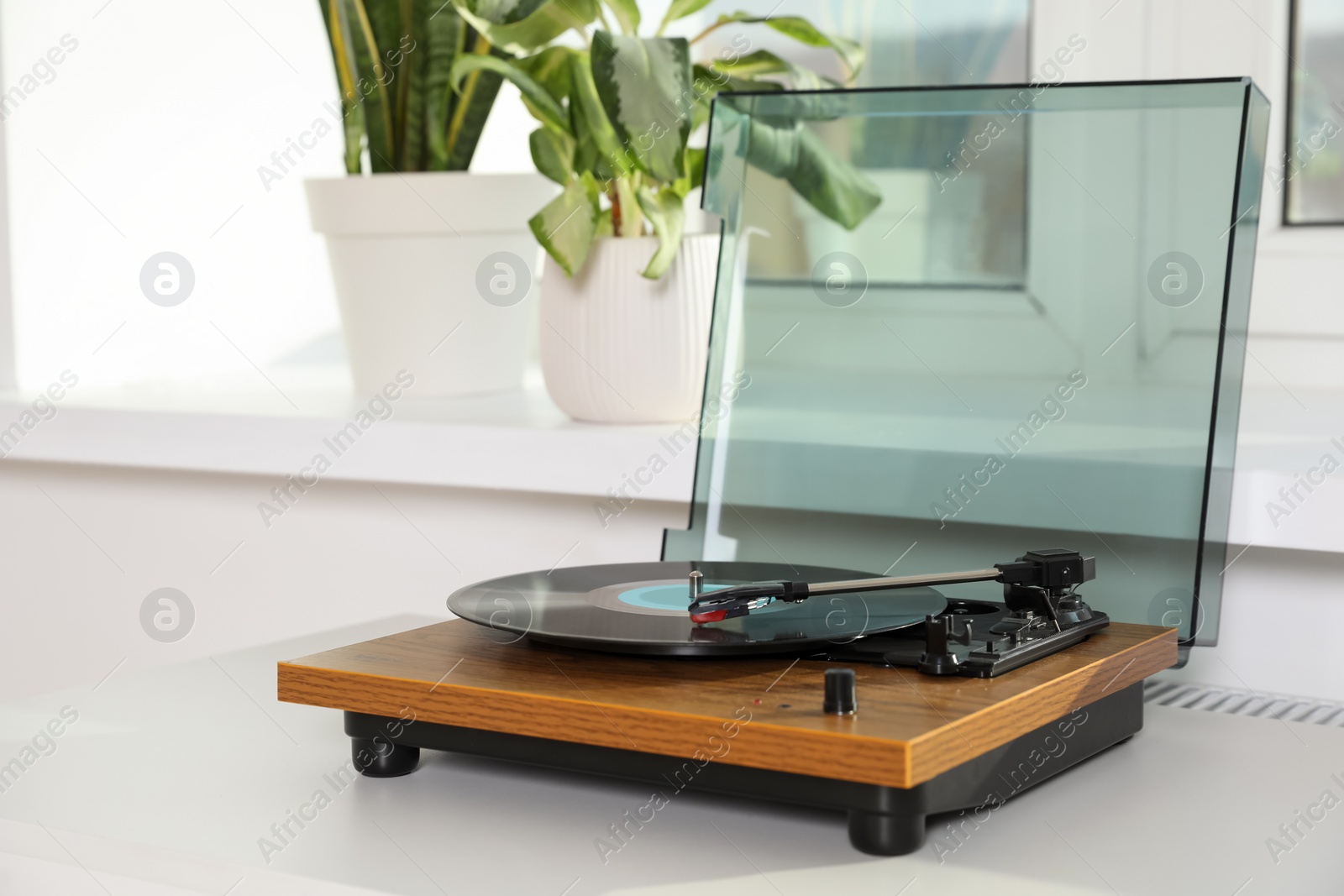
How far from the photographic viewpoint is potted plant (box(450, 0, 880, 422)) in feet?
4.17

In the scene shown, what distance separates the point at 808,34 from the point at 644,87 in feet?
0.85

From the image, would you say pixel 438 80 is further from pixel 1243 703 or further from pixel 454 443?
pixel 1243 703

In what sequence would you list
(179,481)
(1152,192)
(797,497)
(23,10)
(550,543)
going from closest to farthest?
(1152,192) < (797,497) < (550,543) < (179,481) < (23,10)

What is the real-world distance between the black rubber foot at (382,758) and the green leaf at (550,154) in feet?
2.35

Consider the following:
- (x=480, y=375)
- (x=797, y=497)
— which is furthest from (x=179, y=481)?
(x=797, y=497)

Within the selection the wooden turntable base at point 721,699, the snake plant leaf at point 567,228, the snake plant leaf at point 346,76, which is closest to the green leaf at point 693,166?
the snake plant leaf at point 567,228

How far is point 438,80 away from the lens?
1.44m

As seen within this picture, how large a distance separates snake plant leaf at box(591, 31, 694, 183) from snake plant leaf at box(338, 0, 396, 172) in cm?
37

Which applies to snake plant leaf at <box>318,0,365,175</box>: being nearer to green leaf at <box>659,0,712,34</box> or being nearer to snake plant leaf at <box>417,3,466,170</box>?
snake plant leaf at <box>417,3,466,170</box>

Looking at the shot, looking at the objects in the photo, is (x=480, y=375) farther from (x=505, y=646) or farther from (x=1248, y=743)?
(x=1248, y=743)

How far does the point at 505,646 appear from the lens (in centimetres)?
75

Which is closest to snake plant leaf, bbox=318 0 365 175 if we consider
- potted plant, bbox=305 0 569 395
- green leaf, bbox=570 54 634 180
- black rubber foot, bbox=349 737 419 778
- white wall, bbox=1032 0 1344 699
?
potted plant, bbox=305 0 569 395

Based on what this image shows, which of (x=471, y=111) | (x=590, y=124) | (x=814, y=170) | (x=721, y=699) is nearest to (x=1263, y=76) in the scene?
(x=814, y=170)

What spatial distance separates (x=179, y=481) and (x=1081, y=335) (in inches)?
40.5
